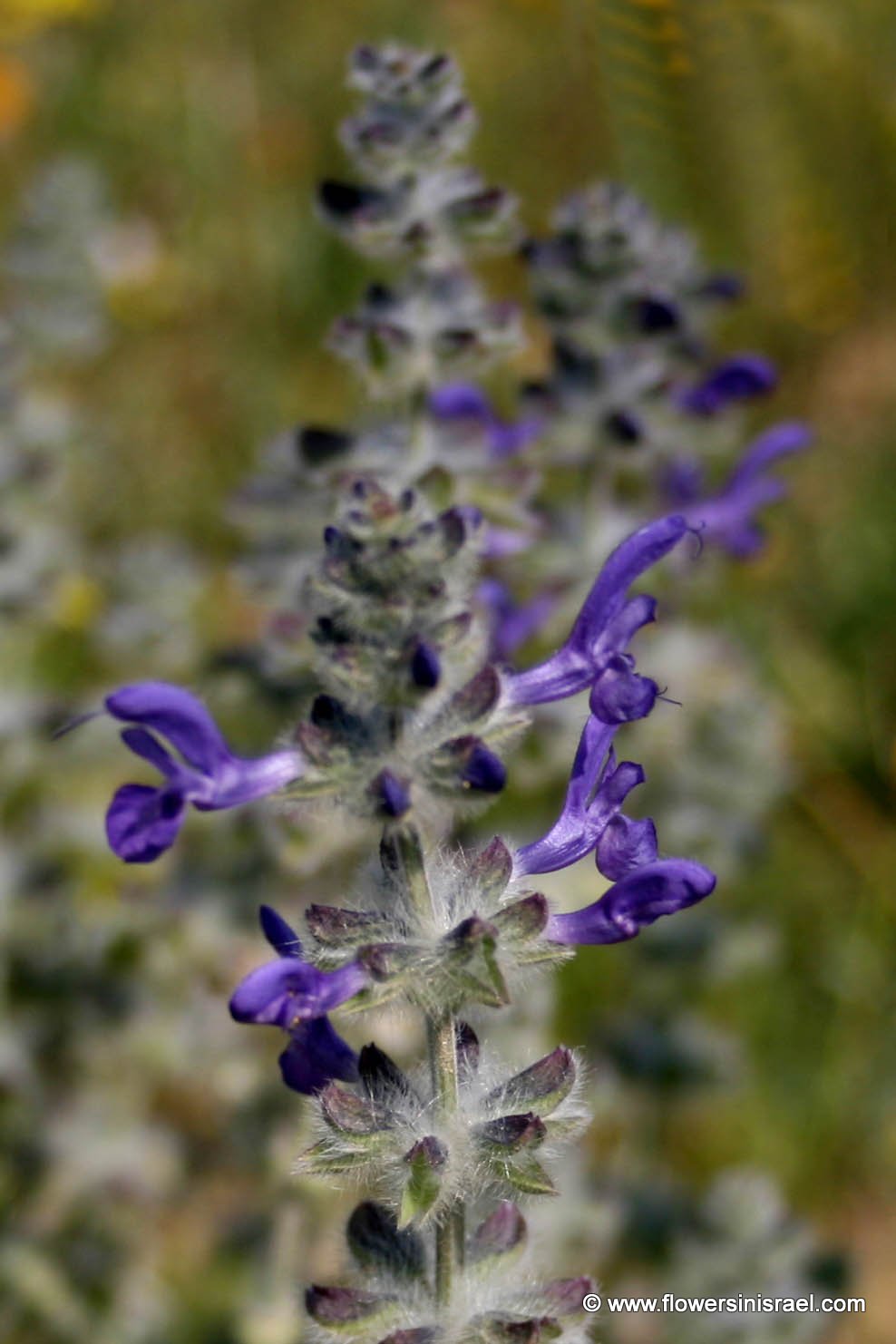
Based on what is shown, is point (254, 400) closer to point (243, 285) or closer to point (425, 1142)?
point (243, 285)

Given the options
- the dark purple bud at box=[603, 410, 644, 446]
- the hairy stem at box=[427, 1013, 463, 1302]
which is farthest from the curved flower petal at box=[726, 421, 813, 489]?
the hairy stem at box=[427, 1013, 463, 1302]

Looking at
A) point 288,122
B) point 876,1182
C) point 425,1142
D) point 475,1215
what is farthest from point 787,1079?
point 288,122

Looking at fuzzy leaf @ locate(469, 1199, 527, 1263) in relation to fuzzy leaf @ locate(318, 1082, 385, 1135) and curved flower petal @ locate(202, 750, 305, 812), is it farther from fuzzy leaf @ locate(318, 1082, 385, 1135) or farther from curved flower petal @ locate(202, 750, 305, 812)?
curved flower petal @ locate(202, 750, 305, 812)

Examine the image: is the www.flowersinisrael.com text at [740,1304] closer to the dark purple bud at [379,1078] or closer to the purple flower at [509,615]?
the purple flower at [509,615]

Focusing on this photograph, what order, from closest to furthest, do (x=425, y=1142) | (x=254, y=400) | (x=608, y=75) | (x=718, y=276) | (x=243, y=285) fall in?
(x=425, y=1142), (x=608, y=75), (x=718, y=276), (x=254, y=400), (x=243, y=285)

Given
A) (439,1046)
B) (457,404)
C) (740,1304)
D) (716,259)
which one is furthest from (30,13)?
(439,1046)

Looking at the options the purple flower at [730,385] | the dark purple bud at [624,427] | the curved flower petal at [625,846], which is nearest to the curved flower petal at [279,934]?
the curved flower petal at [625,846]

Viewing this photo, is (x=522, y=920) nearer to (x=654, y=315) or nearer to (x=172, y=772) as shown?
(x=172, y=772)
